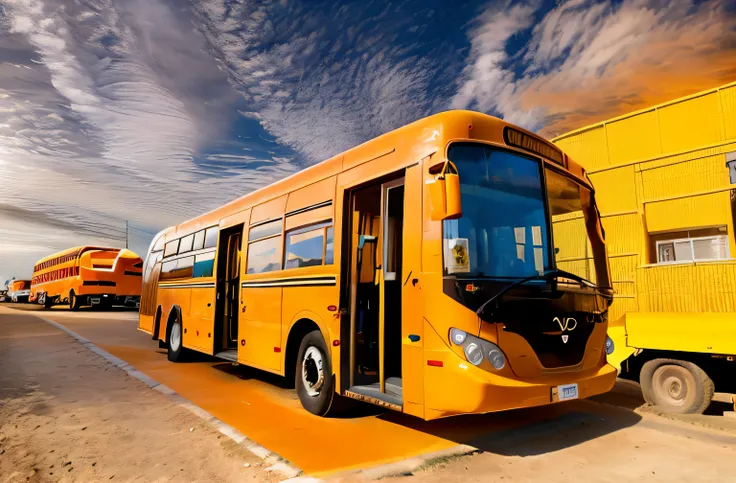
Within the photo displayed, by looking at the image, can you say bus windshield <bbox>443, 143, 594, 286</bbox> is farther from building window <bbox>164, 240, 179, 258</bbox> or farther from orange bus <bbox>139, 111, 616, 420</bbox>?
building window <bbox>164, 240, 179, 258</bbox>

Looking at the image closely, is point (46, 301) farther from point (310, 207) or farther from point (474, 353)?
point (474, 353)

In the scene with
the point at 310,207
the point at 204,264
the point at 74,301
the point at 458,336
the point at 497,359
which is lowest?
the point at 497,359

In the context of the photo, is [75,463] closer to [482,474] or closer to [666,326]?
[482,474]

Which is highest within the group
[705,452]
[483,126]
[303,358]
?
[483,126]

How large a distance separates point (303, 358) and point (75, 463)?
2.67m

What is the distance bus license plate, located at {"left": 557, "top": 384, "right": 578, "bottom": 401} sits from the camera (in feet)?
14.3

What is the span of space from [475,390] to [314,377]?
2669 mm

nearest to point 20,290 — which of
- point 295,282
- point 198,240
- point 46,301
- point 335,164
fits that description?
point 46,301

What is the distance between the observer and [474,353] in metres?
4.07

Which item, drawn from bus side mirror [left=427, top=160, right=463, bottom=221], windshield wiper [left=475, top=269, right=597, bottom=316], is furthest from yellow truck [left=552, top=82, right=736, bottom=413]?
bus side mirror [left=427, top=160, right=463, bottom=221]

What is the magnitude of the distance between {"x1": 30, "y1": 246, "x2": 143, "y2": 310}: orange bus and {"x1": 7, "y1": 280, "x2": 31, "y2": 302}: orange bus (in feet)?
76.1

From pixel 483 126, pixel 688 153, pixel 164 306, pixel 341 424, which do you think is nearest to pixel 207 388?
pixel 341 424

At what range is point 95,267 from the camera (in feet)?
95.2

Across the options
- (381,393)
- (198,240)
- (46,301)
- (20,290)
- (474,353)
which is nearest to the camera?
(474,353)
